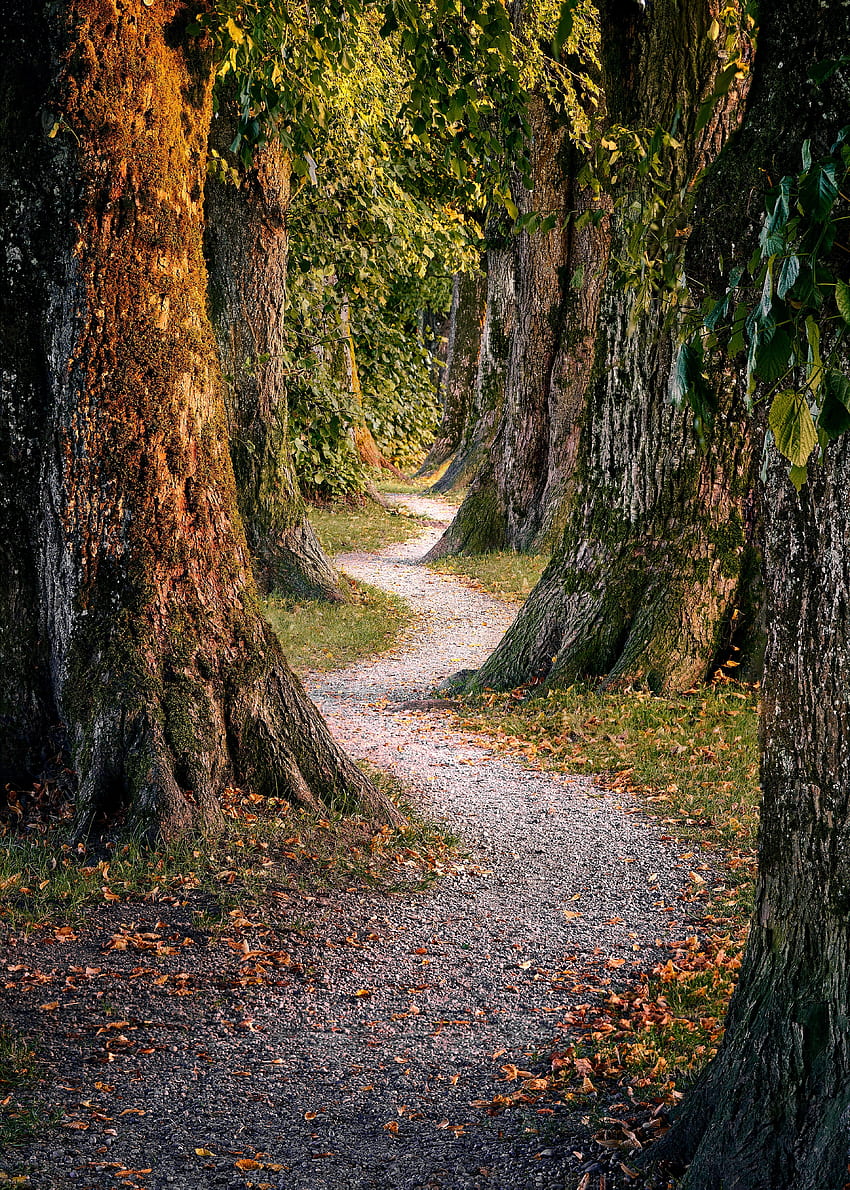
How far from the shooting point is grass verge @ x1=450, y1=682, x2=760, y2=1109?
13.1 ft

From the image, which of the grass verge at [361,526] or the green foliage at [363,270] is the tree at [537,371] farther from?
the grass verge at [361,526]

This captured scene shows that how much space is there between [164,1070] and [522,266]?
13.1m

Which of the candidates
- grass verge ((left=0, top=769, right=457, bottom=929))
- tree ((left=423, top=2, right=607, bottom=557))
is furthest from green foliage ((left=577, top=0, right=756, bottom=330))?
tree ((left=423, top=2, right=607, bottom=557))

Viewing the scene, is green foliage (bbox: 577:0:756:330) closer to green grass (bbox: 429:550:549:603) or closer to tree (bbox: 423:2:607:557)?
green grass (bbox: 429:550:549:603)

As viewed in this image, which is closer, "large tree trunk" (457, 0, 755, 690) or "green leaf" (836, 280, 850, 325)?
"green leaf" (836, 280, 850, 325)

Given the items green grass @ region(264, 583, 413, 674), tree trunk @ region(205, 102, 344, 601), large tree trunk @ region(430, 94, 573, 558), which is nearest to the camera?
green grass @ region(264, 583, 413, 674)

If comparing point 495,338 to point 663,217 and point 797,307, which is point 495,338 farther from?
point 797,307

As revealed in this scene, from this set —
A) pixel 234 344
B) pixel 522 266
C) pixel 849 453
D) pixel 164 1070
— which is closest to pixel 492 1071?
pixel 164 1070

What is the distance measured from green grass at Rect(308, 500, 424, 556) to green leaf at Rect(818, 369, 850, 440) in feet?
50.0

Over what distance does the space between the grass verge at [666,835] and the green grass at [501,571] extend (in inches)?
202

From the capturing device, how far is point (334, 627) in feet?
39.1

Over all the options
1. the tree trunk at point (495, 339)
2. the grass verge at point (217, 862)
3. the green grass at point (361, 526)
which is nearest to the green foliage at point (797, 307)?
the grass verge at point (217, 862)

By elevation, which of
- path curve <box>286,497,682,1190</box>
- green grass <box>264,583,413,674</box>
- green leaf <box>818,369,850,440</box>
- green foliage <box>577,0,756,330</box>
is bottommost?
path curve <box>286,497,682,1190</box>

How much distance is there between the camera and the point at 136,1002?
14.4ft
